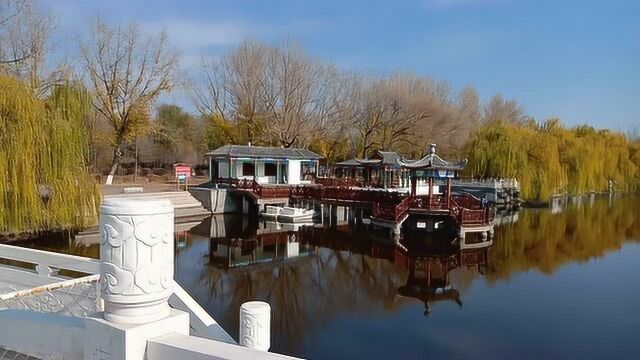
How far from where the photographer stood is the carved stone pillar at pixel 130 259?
1484 mm

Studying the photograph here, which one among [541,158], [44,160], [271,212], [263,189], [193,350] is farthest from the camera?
[541,158]

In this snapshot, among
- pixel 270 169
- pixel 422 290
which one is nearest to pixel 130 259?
pixel 422 290

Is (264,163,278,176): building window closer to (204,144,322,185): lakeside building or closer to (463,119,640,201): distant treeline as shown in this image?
(204,144,322,185): lakeside building

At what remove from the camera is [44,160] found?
410 inches

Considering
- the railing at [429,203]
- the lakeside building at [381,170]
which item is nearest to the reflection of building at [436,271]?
the railing at [429,203]

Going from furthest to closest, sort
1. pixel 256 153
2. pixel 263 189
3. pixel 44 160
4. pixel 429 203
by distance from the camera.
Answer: pixel 256 153 → pixel 263 189 → pixel 429 203 → pixel 44 160

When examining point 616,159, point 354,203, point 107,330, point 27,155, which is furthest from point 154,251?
point 616,159

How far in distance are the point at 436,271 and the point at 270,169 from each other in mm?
14566

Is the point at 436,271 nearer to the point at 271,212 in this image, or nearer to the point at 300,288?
the point at 300,288

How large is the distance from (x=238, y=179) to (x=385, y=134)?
13.9 m

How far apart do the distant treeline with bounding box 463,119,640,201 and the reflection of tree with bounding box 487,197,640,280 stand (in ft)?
7.38

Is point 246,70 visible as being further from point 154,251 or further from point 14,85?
point 154,251

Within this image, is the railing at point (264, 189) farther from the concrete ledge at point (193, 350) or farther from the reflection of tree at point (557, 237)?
the concrete ledge at point (193, 350)

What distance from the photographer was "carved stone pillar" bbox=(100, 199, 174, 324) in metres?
1.48
